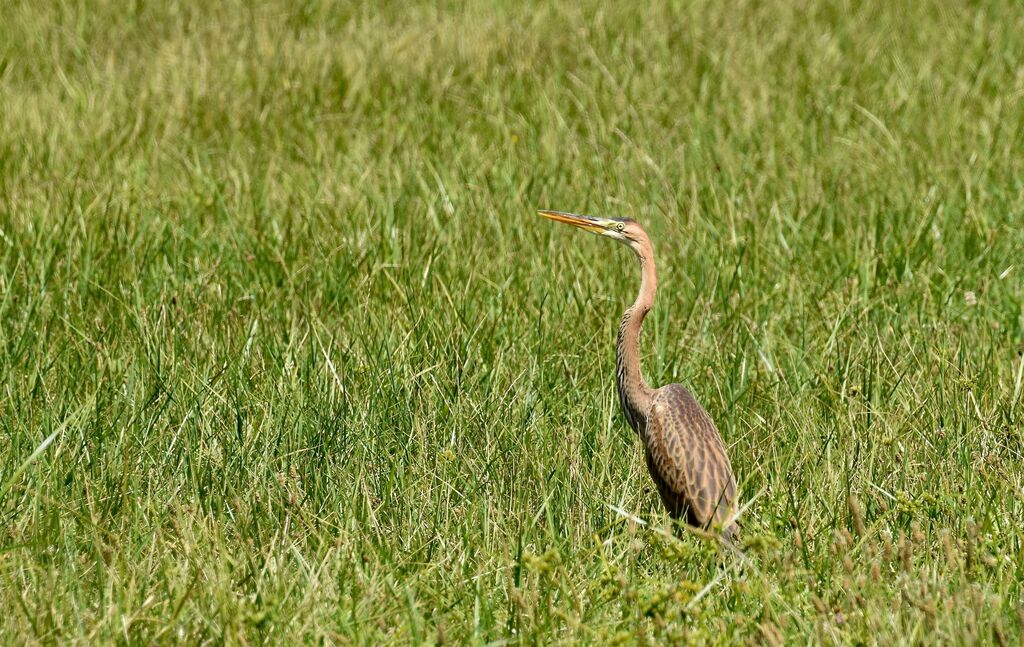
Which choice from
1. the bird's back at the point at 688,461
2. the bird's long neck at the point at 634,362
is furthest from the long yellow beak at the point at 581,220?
the bird's back at the point at 688,461

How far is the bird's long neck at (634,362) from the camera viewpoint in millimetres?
3855

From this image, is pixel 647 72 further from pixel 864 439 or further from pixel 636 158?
pixel 864 439

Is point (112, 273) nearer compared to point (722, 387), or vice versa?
point (722, 387)

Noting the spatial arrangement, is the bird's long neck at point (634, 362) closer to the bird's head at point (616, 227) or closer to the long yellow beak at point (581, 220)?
the bird's head at point (616, 227)

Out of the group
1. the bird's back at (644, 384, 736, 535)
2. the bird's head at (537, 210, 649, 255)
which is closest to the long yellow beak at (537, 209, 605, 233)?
the bird's head at (537, 210, 649, 255)

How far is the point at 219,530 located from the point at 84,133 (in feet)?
12.5

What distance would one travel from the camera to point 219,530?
3.16 metres

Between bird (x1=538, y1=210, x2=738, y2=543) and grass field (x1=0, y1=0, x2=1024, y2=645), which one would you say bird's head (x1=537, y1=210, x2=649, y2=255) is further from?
grass field (x1=0, y1=0, x2=1024, y2=645)

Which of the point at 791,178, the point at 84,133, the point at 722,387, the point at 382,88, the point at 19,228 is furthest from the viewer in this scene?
the point at 382,88

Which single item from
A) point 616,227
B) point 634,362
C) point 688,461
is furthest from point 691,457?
point 616,227

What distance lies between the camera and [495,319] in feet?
15.1

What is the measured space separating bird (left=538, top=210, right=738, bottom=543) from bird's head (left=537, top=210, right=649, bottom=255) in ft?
0.53

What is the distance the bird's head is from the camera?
414 centimetres

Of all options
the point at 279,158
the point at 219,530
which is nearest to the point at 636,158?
the point at 279,158
